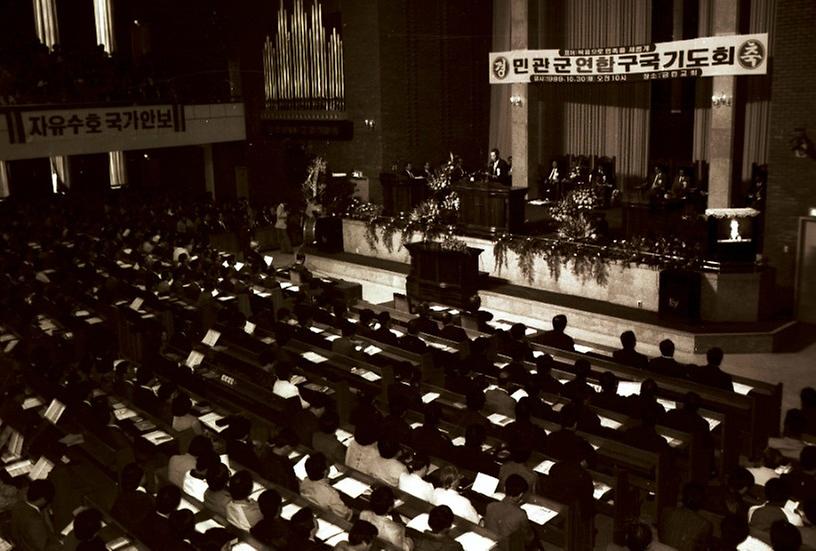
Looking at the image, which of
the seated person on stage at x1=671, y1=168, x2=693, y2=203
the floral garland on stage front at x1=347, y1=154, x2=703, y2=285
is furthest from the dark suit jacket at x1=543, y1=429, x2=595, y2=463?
the seated person on stage at x1=671, y1=168, x2=693, y2=203

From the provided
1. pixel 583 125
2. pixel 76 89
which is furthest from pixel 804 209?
pixel 76 89

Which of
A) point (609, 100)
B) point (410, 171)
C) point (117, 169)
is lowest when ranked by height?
point (117, 169)

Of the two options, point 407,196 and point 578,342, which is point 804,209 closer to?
point 578,342

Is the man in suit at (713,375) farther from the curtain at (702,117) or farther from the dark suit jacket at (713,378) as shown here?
the curtain at (702,117)

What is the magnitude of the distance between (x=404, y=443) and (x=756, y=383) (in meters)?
4.21

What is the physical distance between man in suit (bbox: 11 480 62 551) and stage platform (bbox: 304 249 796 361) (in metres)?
7.56

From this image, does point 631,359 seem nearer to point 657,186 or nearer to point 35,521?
point 35,521

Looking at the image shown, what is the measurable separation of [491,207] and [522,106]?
10.9 feet

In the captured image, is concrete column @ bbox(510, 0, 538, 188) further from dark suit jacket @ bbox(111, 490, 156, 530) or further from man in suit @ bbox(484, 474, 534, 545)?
dark suit jacket @ bbox(111, 490, 156, 530)

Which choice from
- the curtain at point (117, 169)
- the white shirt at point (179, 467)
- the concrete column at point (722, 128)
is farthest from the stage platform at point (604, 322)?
the curtain at point (117, 169)

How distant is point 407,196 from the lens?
21000mm

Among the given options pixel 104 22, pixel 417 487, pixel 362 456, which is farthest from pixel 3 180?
pixel 417 487

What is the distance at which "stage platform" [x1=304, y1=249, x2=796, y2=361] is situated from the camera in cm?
1327

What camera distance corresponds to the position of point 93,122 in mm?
21625
